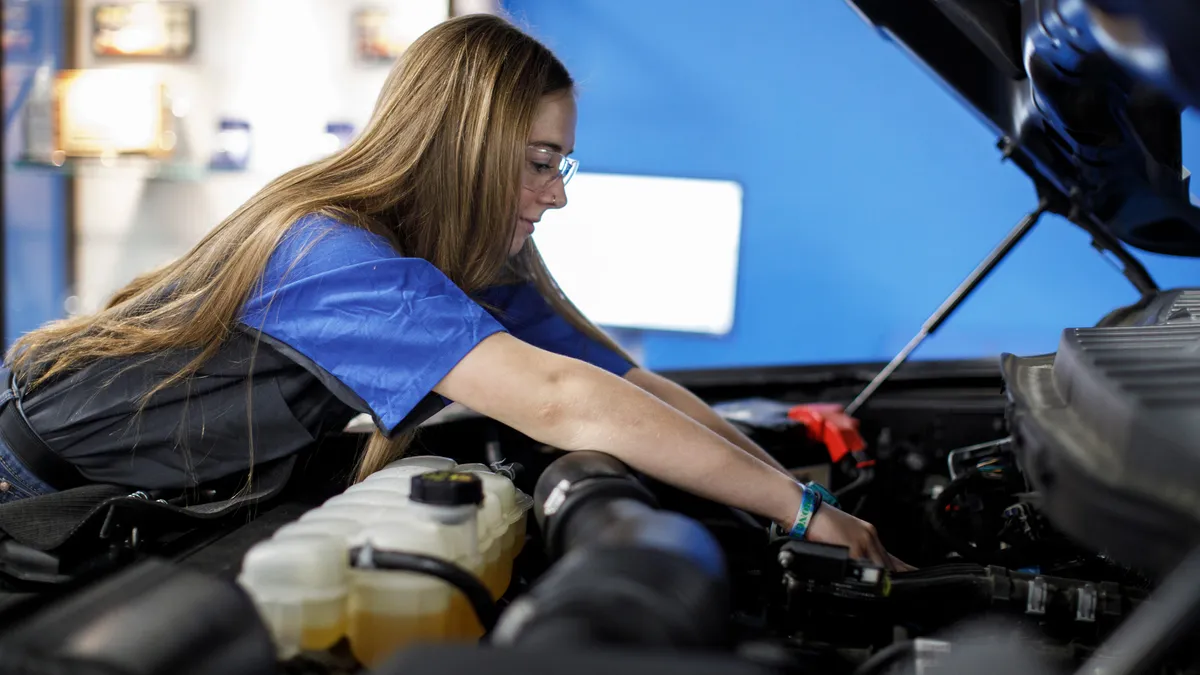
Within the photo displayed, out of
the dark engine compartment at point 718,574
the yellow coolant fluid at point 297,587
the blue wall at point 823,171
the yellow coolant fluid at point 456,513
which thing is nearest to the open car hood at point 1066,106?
the dark engine compartment at point 718,574

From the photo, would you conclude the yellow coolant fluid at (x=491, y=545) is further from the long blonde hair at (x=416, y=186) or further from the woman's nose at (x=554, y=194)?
the woman's nose at (x=554, y=194)

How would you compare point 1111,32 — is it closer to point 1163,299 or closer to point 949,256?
point 1163,299

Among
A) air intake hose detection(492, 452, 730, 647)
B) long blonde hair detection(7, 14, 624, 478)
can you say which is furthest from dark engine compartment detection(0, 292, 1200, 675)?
long blonde hair detection(7, 14, 624, 478)

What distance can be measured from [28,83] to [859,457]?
298cm

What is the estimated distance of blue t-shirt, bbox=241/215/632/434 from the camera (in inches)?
43.7

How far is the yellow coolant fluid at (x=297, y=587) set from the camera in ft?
2.74

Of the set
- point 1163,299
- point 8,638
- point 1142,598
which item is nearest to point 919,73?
point 1163,299

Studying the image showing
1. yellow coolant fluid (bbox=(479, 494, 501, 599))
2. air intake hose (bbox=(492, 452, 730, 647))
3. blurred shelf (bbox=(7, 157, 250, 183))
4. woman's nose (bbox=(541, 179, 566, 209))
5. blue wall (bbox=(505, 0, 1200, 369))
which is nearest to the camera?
air intake hose (bbox=(492, 452, 730, 647))

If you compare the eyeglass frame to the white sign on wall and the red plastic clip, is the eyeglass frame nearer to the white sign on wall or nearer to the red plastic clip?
the red plastic clip

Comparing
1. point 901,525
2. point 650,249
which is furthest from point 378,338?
point 650,249

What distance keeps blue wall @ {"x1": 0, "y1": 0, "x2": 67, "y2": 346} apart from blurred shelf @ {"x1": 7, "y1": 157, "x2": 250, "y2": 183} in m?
0.04

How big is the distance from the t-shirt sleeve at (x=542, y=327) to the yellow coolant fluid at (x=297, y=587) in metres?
0.87

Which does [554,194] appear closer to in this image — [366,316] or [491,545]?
[366,316]

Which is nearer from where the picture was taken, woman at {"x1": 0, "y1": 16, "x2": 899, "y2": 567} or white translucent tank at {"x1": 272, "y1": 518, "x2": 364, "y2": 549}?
white translucent tank at {"x1": 272, "y1": 518, "x2": 364, "y2": 549}
